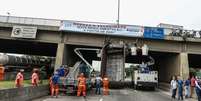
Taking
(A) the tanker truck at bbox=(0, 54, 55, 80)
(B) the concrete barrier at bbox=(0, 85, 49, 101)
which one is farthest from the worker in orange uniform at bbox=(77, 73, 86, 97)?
(A) the tanker truck at bbox=(0, 54, 55, 80)

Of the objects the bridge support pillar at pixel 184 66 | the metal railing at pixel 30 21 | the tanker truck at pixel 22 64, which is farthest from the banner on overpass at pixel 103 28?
the tanker truck at pixel 22 64

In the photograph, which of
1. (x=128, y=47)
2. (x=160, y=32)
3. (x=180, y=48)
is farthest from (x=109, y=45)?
(x=180, y=48)

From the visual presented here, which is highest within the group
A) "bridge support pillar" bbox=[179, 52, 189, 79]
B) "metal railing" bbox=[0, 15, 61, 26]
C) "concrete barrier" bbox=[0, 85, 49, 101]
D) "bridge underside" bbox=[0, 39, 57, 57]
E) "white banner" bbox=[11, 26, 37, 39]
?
"metal railing" bbox=[0, 15, 61, 26]

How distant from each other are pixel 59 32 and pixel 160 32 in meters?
11.5

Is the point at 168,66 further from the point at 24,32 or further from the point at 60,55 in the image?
the point at 24,32

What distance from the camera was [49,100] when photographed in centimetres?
1750

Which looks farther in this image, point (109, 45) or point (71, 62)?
point (71, 62)

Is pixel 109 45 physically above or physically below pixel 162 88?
above

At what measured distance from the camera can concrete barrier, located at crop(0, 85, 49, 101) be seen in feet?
43.2

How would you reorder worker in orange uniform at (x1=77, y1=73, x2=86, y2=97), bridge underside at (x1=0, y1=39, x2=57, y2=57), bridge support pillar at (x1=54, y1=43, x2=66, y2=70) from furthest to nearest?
bridge underside at (x1=0, y1=39, x2=57, y2=57) < bridge support pillar at (x1=54, y1=43, x2=66, y2=70) < worker in orange uniform at (x1=77, y1=73, x2=86, y2=97)

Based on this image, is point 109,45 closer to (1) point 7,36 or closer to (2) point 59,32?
(2) point 59,32

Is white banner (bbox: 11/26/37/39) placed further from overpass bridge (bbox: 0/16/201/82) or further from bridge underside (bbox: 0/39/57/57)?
bridge underside (bbox: 0/39/57/57)

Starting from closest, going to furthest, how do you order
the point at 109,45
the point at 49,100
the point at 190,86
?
the point at 49,100 → the point at 190,86 → the point at 109,45

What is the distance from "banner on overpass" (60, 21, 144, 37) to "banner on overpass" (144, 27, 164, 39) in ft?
1.93
